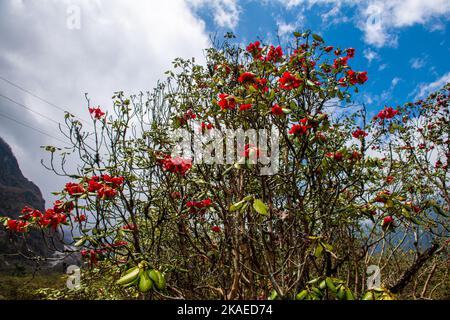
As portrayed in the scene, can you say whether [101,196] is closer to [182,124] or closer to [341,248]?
[182,124]

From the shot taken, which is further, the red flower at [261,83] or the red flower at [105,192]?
the red flower at [261,83]


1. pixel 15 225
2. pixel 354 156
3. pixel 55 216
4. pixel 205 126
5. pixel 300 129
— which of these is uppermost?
pixel 205 126

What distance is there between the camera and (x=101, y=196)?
2.38m

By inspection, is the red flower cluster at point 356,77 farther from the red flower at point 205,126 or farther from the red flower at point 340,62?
the red flower at point 205,126

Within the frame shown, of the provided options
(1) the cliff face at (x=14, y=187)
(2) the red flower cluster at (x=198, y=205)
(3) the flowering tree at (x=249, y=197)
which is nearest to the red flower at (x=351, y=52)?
(3) the flowering tree at (x=249, y=197)

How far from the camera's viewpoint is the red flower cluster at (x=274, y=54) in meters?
3.38

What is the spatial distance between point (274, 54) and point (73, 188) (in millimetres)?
2881

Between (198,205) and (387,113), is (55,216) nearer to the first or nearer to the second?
(198,205)

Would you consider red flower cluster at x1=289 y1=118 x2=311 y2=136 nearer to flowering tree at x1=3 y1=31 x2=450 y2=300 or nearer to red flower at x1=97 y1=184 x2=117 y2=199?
flowering tree at x1=3 y1=31 x2=450 y2=300

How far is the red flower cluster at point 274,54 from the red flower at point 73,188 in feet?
8.94

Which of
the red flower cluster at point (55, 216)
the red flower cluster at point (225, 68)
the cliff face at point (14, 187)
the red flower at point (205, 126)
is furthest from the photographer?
the cliff face at point (14, 187)

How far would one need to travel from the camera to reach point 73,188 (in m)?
2.40

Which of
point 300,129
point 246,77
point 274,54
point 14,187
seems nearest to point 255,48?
point 274,54
